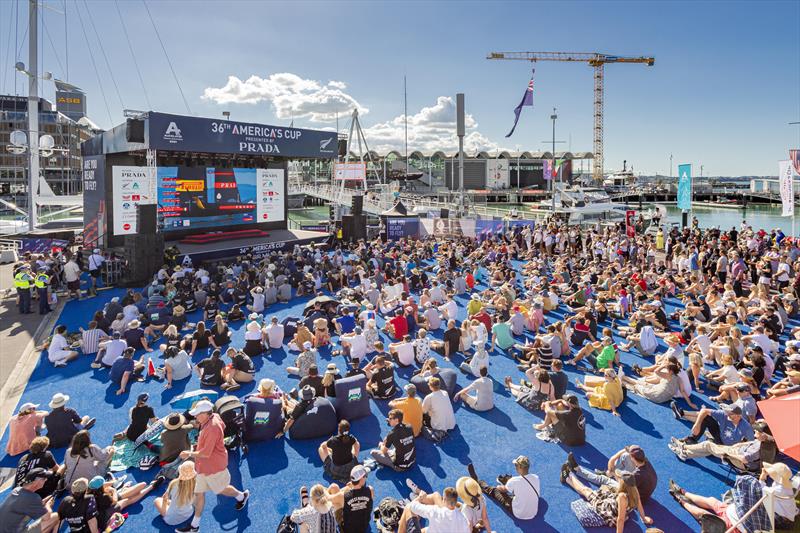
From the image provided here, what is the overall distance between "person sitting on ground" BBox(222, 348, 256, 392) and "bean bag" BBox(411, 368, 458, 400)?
3.28 m

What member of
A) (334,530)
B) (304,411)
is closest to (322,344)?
(304,411)

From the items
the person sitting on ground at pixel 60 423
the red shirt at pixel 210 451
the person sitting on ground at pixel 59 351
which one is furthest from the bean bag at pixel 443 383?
the person sitting on ground at pixel 59 351

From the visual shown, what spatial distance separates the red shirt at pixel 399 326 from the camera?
11.6 m

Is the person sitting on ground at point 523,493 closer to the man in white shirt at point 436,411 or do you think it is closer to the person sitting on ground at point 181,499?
the man in white shirt at point 436,411

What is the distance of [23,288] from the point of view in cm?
1388

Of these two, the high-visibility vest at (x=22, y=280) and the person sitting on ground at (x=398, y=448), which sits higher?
the high-visibility vest at (x=22, y=280)

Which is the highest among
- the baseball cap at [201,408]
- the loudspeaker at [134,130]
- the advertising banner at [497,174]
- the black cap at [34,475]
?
the advertising banner at [497,174]

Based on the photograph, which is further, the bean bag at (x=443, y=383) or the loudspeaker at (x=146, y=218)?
the loudspeaker at (x=146, y=218)

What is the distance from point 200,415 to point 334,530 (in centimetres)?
215

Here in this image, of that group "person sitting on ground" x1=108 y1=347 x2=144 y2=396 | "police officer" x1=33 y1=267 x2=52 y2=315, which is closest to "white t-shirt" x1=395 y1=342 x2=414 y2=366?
"person sitting on ground" x1=108 y1=347 x2=144 y2=396

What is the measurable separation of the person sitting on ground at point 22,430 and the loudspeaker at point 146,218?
12.3 meters

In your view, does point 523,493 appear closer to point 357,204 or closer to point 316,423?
point 316,423

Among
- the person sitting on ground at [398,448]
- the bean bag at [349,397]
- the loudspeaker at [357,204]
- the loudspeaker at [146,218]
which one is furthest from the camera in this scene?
the loudspeaker at [357,204]

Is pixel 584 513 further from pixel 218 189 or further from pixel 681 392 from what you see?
pixel 218 189
